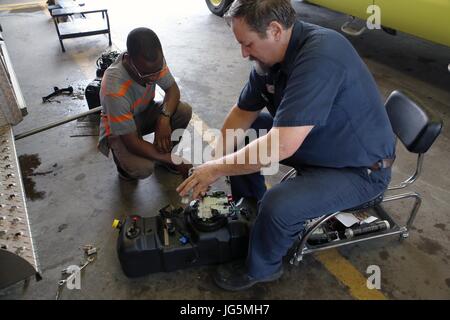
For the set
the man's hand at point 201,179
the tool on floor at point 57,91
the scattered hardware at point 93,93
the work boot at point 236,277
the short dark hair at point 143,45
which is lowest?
the tool on floor at point 57,91

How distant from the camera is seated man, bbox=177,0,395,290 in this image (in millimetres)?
1309

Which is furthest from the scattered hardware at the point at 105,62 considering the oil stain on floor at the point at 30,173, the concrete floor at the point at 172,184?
the oil stain on floor at the point at 30,173

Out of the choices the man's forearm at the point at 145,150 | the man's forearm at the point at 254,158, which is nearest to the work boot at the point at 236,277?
the man's forearm at the point at 254,158

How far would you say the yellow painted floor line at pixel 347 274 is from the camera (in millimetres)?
1718

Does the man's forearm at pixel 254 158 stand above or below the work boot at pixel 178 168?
above

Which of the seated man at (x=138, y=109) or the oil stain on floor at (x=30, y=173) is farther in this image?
the oil stain on floor at (x=30, y=173)

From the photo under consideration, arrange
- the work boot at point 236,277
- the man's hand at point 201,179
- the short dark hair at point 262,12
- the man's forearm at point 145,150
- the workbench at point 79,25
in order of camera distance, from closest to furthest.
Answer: the short dark hair at point 262,12 < the man's hand at point 201,179 < the work boot at point 236,277 < the man's forearm at point 145,150 < the workbench at point 79,25

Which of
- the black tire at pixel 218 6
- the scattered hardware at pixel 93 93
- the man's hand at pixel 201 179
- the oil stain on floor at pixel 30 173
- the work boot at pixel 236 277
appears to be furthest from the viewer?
the black tire at pixel 218 6

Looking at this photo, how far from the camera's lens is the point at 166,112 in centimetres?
227

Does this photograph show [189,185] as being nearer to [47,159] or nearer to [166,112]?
[166,112]

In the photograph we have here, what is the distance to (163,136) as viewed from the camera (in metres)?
2.18

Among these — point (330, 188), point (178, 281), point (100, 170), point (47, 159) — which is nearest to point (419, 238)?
point (330, 188)

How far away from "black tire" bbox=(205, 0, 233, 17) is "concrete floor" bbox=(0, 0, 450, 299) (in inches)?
26.3

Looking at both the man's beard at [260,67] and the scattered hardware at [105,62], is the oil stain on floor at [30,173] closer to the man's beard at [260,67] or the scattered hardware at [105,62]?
the scattered hardware at [105,62]
